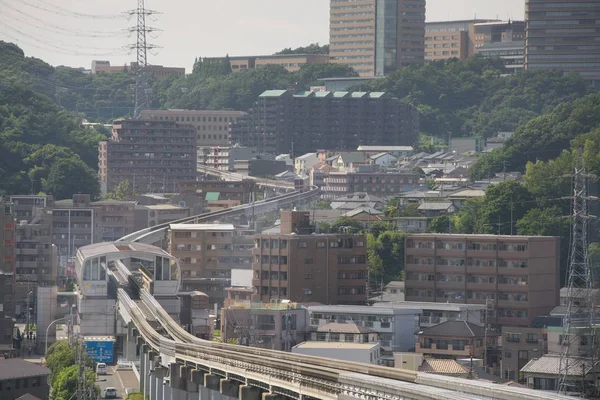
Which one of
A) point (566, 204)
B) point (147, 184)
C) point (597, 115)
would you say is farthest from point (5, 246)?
point (147, 184)

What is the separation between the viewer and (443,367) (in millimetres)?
41188

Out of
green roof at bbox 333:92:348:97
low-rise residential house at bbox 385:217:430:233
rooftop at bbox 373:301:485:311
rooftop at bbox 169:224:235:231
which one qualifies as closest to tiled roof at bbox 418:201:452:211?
low-rise residential house at bbox 385:217:430:233

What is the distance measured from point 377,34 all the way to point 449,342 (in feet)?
362

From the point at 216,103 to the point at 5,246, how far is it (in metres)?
88.6

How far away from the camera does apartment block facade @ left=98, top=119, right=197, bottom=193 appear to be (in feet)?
369

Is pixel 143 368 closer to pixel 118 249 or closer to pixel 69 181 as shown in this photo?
pixel 118 249

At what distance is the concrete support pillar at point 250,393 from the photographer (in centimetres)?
3484

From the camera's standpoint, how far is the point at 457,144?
130125 millimetres

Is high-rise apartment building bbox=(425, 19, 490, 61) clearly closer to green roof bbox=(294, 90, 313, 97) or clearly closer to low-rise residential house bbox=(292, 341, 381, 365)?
green roof bbox=(294, 90, 313, 97)

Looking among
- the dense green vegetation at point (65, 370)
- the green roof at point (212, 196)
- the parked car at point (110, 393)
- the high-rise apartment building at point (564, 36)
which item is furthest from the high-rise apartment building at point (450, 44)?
the parked car at point (110, 393)

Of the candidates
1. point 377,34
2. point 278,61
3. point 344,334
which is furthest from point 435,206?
point 278,61

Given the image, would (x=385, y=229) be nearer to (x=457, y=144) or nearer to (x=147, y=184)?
(x=147, y=184)

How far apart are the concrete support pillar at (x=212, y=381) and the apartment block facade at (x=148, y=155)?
74710 mm

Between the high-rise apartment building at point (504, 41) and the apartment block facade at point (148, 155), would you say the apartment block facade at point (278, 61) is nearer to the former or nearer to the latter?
the high-rise apartment building at point (504, 41)
